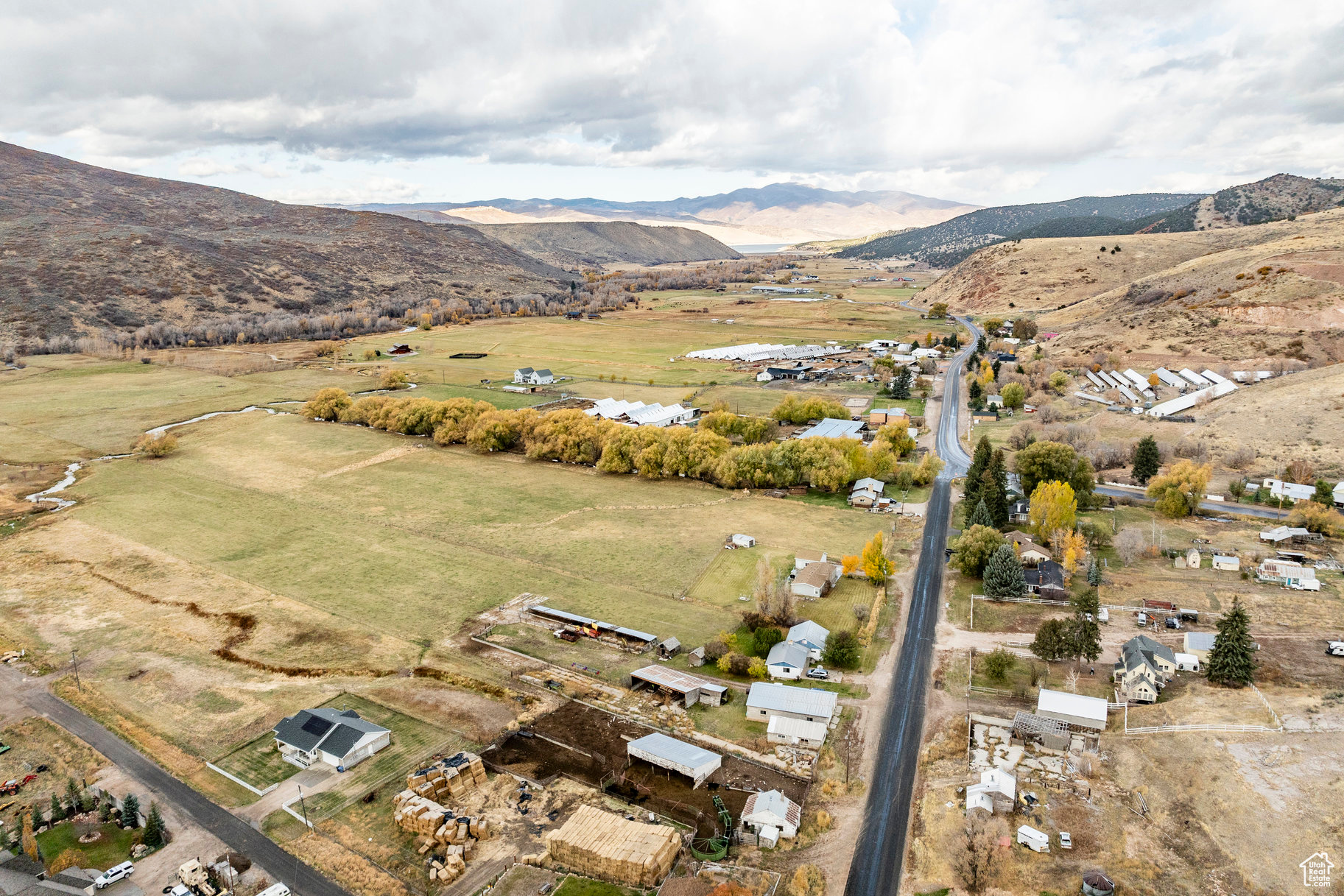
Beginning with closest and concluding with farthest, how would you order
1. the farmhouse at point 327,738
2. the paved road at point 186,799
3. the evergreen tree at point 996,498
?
the paved road at point 186,799 → the farmhouse at point 327,738 → the evergreen tree at point 996,498

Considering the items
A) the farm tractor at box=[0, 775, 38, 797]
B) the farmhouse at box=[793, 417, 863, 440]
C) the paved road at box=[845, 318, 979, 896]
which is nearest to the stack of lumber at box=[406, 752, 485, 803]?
the paved road at box=[845, 318, 979, 896]

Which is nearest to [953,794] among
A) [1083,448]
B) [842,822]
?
[842,822]

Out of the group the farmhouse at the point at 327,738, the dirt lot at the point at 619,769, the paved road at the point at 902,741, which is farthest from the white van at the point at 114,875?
the paved road at the point at 902,741

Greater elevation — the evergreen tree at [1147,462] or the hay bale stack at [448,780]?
the evergreen tree at [1147,462]

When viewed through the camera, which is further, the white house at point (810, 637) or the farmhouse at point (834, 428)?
the farmhouse at point (834, 428)

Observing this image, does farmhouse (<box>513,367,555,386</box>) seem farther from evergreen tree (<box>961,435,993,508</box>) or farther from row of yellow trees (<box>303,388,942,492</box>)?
evergreen tree (<box>961,435,993,508</box>)

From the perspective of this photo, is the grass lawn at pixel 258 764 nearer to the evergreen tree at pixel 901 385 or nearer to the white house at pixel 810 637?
the white house at pixel 810 637

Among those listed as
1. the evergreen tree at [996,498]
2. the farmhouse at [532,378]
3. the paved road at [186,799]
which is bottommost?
the paved road at [186,799]

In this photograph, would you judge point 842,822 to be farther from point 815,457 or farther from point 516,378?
point 516,378
